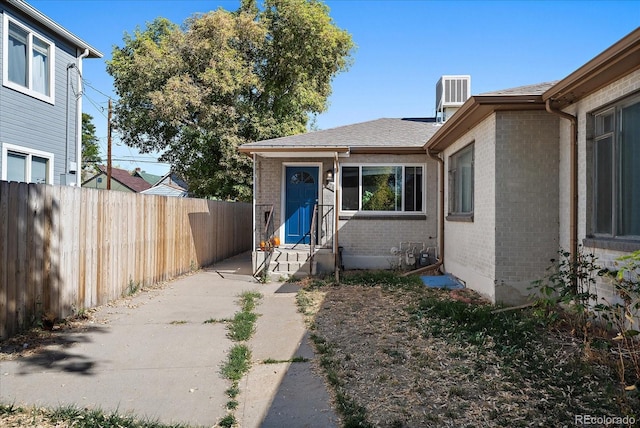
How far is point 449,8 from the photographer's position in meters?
10.2

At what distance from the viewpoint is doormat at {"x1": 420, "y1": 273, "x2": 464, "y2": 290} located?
8578 millimetres

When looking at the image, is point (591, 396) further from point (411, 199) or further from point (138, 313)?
point (411, 199)

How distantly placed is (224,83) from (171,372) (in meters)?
15.4

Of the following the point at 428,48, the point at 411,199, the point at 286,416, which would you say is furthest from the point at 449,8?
the point at 286,416

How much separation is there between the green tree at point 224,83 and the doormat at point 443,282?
10.8 metres

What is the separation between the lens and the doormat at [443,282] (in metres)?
8.58

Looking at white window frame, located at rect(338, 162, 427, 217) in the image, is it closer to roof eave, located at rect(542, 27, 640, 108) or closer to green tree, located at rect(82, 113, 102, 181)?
roof eave, located at rect(542, 27, 640, 108)

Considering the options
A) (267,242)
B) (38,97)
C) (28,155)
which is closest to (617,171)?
(267,242)

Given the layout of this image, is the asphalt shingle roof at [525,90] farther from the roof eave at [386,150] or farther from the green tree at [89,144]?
the green tree at [89,144]

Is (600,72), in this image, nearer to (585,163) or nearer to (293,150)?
(585,163)

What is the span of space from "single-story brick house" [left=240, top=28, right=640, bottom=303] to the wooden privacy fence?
10.6ft

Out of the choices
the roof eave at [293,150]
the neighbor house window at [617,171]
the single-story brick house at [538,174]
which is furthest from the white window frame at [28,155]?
the neighbor house window at [617,171]

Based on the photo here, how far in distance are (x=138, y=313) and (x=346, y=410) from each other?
4.52 meters

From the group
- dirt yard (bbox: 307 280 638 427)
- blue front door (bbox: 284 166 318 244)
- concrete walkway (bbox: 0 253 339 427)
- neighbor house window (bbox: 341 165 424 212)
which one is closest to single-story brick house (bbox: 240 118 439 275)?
neighbor house window (bbox: 341 165 424 212)
